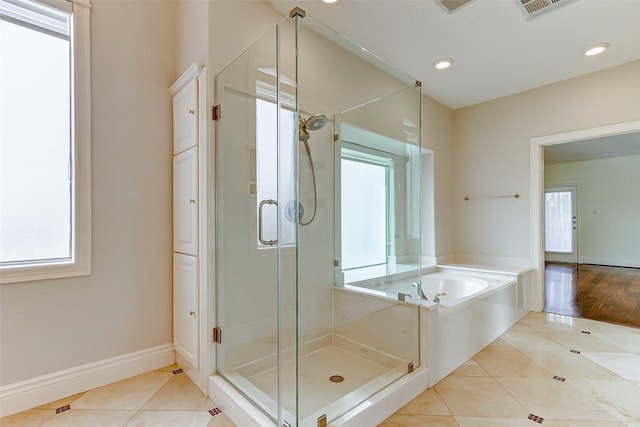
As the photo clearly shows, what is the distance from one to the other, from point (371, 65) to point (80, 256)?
2537mm

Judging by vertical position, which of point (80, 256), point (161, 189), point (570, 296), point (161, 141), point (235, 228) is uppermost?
point (161, 141)

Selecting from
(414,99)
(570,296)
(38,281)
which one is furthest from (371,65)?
(570,296)

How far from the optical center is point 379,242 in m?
2.53

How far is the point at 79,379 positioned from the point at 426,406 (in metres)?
1.99

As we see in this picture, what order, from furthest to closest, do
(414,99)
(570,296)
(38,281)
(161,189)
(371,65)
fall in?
(570,296)
(371,65)
(414,99)
(161,189)
(38,281)

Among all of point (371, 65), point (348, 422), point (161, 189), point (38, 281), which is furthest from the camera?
point (371, 65)

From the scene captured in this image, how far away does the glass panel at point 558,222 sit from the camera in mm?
6996

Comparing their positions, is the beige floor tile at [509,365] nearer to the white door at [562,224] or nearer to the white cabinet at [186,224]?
the white cabinet at [186,224]

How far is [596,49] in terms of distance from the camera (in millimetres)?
2615

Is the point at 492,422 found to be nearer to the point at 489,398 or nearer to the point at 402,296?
the point at 489,398

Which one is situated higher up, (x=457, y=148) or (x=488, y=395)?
(x=457, y=148)

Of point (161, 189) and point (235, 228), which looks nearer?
point (235, 228)

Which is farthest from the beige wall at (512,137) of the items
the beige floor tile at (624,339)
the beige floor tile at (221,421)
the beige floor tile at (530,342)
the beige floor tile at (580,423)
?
the beige floor tile at (221,421)

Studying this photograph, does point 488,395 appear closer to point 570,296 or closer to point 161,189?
point 161,189
